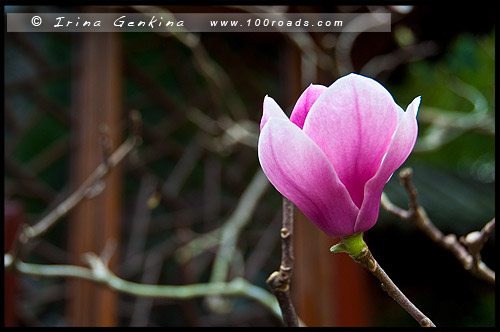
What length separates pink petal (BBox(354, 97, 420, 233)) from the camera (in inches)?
7.4

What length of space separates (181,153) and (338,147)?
44.5 inches

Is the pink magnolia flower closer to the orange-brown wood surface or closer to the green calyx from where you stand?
the green calyx

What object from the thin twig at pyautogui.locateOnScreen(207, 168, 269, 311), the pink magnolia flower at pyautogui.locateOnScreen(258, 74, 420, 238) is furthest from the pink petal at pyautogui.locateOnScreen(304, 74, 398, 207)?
the thin twig at pyautogui.locateOnScreen(207, 168, 269, 311)

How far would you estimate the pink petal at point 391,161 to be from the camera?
19cm

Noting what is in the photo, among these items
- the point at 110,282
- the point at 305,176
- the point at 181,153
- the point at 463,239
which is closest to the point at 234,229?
the point at 181,153

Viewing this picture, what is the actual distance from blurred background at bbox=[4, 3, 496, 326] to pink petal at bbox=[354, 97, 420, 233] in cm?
80

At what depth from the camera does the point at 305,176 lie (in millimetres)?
193

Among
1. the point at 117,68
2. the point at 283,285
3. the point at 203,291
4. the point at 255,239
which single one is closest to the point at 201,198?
the point at 255,239

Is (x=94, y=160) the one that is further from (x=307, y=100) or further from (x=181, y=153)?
(x=307, y=100)

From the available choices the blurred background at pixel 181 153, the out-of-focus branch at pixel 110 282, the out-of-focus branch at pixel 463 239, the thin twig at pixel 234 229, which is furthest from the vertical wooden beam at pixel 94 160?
the out-of-focus branch at pixel 463 239

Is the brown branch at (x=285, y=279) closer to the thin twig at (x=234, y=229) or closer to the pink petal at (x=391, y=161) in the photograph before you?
the pink petal at (x=391, y=161)

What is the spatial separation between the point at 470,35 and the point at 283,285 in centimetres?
112

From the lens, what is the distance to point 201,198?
131cm

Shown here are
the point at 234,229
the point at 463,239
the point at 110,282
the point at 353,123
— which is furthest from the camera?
the point at 234,229
